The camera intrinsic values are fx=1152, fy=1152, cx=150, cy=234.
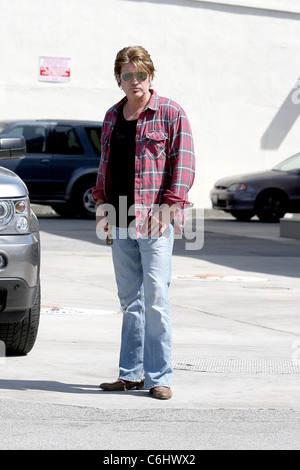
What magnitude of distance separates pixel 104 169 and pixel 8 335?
1514 millimetres

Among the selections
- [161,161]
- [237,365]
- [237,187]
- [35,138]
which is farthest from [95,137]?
[161,161]

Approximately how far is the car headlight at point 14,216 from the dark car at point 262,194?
15.2 metres

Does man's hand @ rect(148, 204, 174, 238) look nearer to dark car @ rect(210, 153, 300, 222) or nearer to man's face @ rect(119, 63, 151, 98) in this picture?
man's face @ rect(119, 63, 151, 98)

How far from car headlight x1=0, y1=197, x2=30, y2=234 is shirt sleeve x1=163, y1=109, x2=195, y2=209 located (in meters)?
1.10

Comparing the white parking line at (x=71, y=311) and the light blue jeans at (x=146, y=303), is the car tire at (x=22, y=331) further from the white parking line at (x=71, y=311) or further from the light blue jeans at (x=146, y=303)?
the white parking line at (x=71, y=311)

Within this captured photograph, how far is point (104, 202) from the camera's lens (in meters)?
6.18

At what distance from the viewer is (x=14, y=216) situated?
6.66m

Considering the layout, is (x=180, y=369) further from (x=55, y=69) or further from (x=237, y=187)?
(x=55, y=69)

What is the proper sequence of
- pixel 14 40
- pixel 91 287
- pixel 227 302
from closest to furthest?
pixel 227 302 → pixel 91 287 → pixel 14 40

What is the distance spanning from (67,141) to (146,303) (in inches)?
607

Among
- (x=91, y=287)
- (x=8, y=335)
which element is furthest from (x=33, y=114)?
(x=8, y=335)

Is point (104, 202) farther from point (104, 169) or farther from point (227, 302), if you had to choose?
point (227, 302)

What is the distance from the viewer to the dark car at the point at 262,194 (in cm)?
2180

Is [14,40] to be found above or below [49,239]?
above
